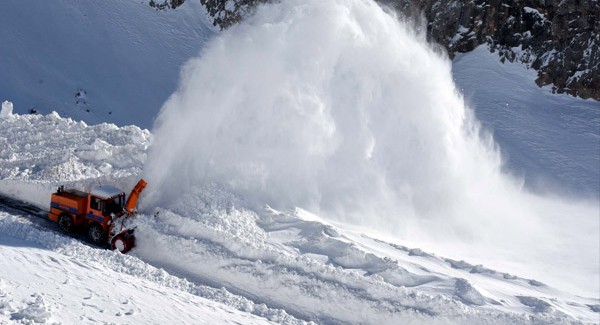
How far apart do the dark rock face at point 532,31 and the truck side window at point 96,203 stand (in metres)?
17.5

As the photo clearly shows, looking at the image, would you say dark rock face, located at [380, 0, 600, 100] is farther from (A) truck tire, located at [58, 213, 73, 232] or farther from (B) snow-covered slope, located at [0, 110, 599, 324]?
(A) truck tire, located at [58, 213, 73, 232]

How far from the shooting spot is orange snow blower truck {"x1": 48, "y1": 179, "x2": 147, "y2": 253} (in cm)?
1216

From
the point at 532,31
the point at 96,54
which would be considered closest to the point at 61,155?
the point at 96,54

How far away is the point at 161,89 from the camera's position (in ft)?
81.0

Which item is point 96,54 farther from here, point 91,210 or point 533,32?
point 533,32

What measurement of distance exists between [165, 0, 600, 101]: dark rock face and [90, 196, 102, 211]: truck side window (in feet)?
57.5

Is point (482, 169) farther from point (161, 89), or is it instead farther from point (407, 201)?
point (161, 89)

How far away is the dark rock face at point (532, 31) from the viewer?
78.5 ft

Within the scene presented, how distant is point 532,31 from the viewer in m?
25.5

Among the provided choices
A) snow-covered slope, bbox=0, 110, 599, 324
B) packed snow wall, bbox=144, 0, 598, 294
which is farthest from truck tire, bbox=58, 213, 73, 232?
packed snow wall, bbox=144, 0, 598, 294

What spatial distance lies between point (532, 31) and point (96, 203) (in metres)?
21.4

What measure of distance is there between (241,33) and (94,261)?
8540mm

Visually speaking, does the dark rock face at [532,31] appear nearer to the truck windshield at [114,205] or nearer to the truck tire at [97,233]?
the truck windshield at [114,205]

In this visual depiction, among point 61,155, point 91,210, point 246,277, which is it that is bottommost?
point 246,277
